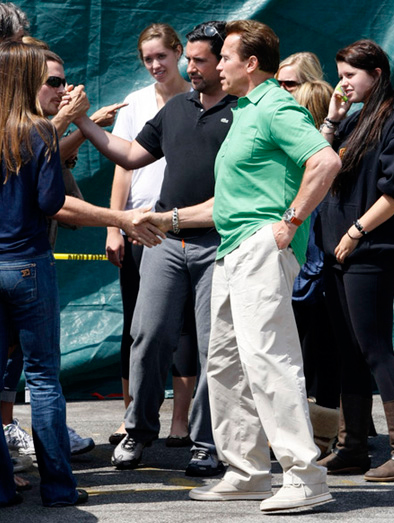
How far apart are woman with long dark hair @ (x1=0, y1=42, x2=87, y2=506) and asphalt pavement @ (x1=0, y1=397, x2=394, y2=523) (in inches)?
5.6

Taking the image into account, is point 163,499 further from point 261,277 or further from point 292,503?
point 261,277

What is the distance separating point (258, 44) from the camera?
3.77m

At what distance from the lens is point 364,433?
434 cm

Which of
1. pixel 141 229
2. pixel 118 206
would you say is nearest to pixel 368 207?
pixel 141 229

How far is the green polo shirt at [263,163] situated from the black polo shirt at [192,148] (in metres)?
0.51

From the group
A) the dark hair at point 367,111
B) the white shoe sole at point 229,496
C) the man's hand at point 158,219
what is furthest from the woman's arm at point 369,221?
the white shoe sole at point 229,496

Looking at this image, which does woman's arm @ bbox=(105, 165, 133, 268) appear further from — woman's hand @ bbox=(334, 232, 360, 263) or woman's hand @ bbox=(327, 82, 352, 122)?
woman's hand @ bbox=(334, 232, 360, 263)

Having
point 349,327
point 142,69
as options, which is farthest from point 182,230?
point 142,69

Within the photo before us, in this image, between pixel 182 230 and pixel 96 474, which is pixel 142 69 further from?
pixel 96 474

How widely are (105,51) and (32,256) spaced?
258 centimetres

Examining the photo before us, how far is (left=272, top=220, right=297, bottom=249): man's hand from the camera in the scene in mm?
3607

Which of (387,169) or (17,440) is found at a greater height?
(387,169)

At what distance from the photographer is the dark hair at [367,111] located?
13.9 ft

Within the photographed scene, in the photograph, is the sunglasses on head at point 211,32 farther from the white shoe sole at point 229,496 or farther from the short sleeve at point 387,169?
the white shoe sole at point 229,496
